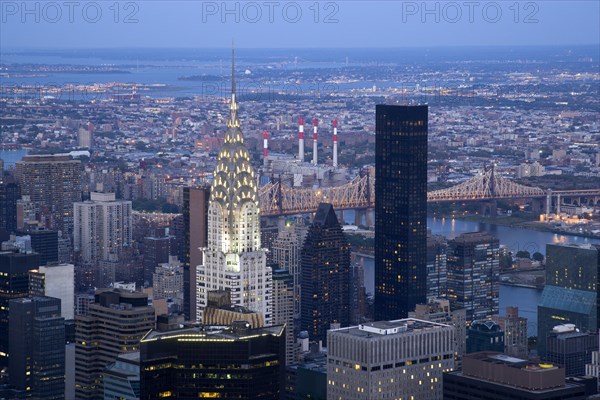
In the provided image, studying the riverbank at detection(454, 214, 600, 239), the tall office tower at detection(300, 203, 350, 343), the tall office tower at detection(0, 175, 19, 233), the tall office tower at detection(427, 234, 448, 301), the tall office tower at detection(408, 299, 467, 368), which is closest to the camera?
the tall office tower at detection(408, 299, 467, 368)

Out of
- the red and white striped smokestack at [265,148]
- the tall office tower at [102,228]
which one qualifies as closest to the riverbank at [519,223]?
the tall office tower at [102,228]

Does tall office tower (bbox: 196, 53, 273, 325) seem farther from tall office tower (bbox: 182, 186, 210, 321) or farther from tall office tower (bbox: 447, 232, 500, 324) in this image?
tall office tower (bbox: 447, 232, 500, 324)

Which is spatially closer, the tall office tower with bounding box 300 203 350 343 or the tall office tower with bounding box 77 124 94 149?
the tall office tower with bounding box 300 203 350 343

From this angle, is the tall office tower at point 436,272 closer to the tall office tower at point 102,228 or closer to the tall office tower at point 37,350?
the tall office tower at point 37,350

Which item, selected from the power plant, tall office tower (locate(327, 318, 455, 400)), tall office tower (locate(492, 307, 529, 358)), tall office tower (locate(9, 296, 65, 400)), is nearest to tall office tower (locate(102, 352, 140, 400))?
tall office tower (locate(327, 318, 455, 400))

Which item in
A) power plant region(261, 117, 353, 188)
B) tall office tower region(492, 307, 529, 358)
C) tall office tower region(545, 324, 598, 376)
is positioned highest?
power plant region(261, 117, 353, 188)

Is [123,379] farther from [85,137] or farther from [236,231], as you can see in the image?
[85,137]

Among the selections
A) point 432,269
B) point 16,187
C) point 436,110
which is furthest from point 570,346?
point 436,110

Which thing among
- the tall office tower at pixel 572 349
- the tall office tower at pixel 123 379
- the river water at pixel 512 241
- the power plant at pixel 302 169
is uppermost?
the power plant at pixel 302 169
